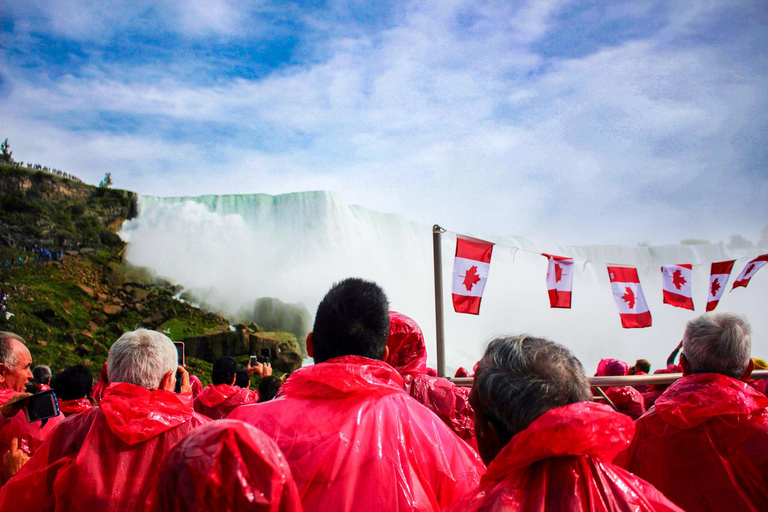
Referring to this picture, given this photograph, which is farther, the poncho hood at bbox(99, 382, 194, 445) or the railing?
the railing

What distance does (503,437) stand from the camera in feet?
3.63

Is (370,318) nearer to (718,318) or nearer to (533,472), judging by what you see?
(533,472)

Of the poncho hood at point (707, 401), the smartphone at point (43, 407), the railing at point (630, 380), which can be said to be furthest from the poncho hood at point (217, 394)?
the poncho hood at point (707, 401)

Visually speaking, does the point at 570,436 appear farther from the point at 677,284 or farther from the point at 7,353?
the point at 677,284

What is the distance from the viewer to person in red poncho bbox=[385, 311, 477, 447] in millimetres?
2264

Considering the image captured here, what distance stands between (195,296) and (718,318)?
840 inches

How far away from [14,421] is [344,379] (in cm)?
180

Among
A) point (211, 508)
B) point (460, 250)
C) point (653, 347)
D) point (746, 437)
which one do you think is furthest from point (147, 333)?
point (653, 347)

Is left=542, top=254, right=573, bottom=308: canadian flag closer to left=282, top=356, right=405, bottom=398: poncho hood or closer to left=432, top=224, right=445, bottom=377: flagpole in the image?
left=432, top=224, right=445, bottom=377: flagpole

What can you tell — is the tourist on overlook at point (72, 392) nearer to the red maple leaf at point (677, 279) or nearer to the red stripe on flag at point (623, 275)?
the red stripe on flag at point (623, 275)

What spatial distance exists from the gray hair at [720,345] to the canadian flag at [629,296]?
575cm

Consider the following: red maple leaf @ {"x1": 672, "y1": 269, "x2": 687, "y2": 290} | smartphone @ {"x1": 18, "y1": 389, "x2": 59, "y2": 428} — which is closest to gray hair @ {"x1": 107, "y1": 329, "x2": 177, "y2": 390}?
smartphone @ {"x1": 18, "y1": 389, "x2": 59, "y2": 428}

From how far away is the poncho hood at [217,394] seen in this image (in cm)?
374

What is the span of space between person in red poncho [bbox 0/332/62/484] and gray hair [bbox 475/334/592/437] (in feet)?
5.77
